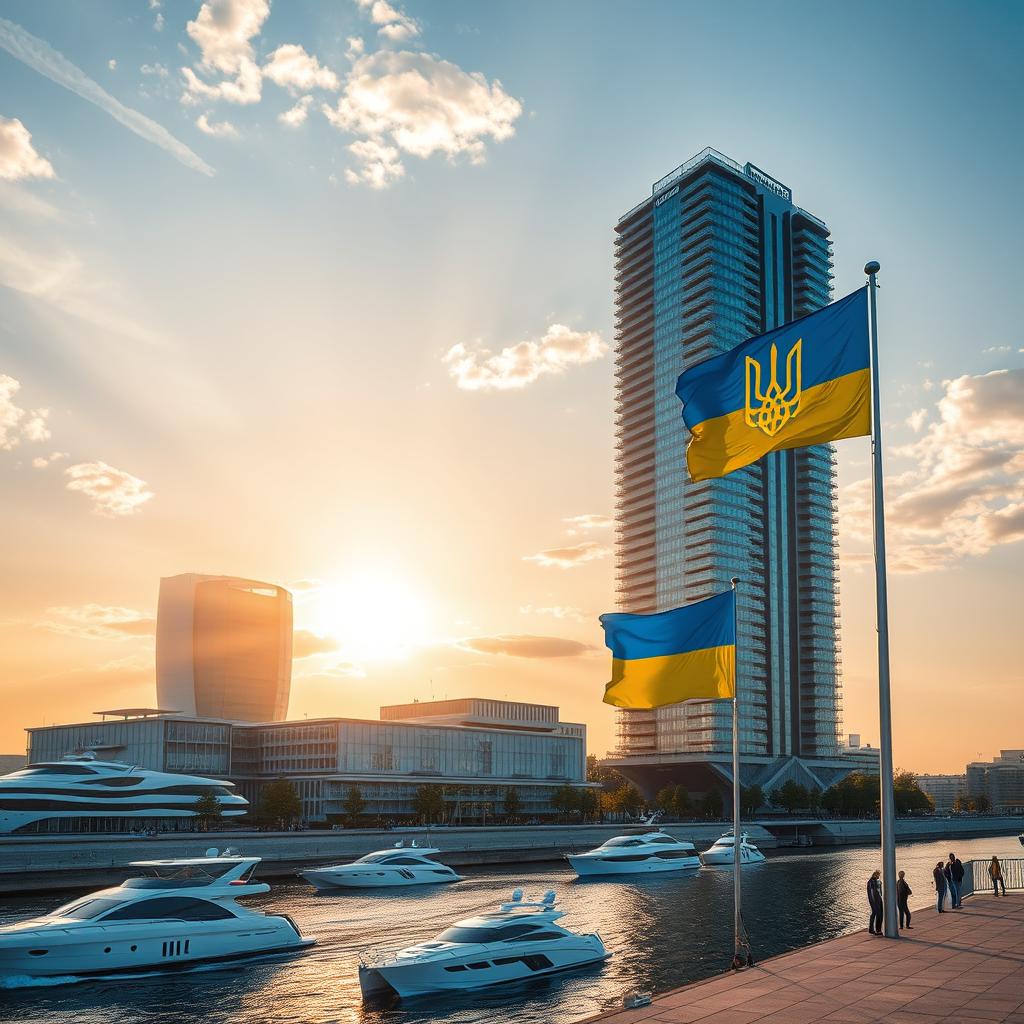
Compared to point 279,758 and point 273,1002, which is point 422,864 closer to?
point 273,1002

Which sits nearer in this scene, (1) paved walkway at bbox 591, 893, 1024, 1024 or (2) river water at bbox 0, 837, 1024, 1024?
(1) paved walkway at bbox 591, 893, 1024, 1024

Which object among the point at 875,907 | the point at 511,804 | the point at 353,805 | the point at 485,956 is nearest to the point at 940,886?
the point at 875,907

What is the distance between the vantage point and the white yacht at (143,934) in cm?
4591

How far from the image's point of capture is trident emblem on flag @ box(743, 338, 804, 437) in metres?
32.8

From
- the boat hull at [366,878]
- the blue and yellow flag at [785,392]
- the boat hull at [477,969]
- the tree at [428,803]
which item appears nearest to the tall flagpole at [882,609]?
the blue and yellow flag at [785,392]

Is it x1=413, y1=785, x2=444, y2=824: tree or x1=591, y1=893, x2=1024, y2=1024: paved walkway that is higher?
x1=591, y1=893, x2=1024, y2=1024: paved walkway

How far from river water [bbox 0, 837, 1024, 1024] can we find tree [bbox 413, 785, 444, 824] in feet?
216

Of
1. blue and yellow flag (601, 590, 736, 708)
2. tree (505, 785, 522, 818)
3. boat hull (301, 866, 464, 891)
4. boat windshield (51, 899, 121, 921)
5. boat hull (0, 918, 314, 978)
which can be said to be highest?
blue and yellow flag (601, 590, 736, 708)

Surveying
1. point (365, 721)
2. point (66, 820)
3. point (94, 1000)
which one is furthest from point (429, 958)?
point (365, 721)

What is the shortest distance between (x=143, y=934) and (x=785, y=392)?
38.3 metres

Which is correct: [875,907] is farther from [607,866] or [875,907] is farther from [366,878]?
[607,866]

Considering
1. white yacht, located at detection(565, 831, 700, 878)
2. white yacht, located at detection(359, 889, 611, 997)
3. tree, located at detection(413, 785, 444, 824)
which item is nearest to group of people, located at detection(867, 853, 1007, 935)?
white yacht, located at detection(359, 889, 611, 997)

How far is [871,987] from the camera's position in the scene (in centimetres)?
2909

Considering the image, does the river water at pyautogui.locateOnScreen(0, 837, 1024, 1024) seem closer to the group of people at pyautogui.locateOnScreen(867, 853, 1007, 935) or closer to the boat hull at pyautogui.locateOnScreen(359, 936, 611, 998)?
the boat hull at pyautogui.locateOnScreen(359, 936, 611, 998)
